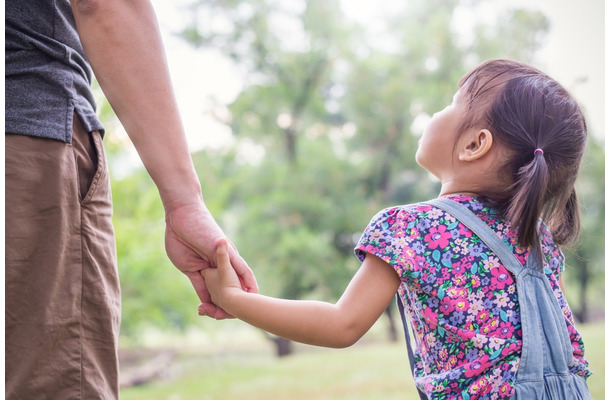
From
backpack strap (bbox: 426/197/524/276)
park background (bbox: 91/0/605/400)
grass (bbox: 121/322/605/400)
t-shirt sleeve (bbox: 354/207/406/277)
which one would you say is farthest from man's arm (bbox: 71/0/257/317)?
park background (bbox: 91/0/605/400)

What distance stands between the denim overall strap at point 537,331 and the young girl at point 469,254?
0.01 meters

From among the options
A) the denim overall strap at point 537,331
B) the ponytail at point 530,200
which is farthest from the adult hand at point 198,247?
the ponytail at point 530,200

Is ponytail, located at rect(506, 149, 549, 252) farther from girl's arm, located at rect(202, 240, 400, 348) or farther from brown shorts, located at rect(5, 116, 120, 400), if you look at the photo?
brown shorts, located at rect(5, 116, 120, 400)

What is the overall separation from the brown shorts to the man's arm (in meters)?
0.10

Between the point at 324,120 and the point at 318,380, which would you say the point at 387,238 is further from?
the point at 324,120

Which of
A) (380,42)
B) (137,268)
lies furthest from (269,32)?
(137,268)

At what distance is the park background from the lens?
7.35 meters

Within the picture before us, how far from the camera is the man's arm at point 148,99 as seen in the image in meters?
0.97

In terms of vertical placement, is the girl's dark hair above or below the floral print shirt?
above

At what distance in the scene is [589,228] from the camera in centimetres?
729

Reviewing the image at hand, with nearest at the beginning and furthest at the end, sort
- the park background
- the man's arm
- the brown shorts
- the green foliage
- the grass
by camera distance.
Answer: the brown shorts < the man's arm < the grass < the park background < the green foliage

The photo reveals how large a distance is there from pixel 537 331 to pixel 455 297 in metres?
0.14

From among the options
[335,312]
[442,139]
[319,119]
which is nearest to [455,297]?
[335,312]

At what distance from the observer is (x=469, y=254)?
1040 millimetres
